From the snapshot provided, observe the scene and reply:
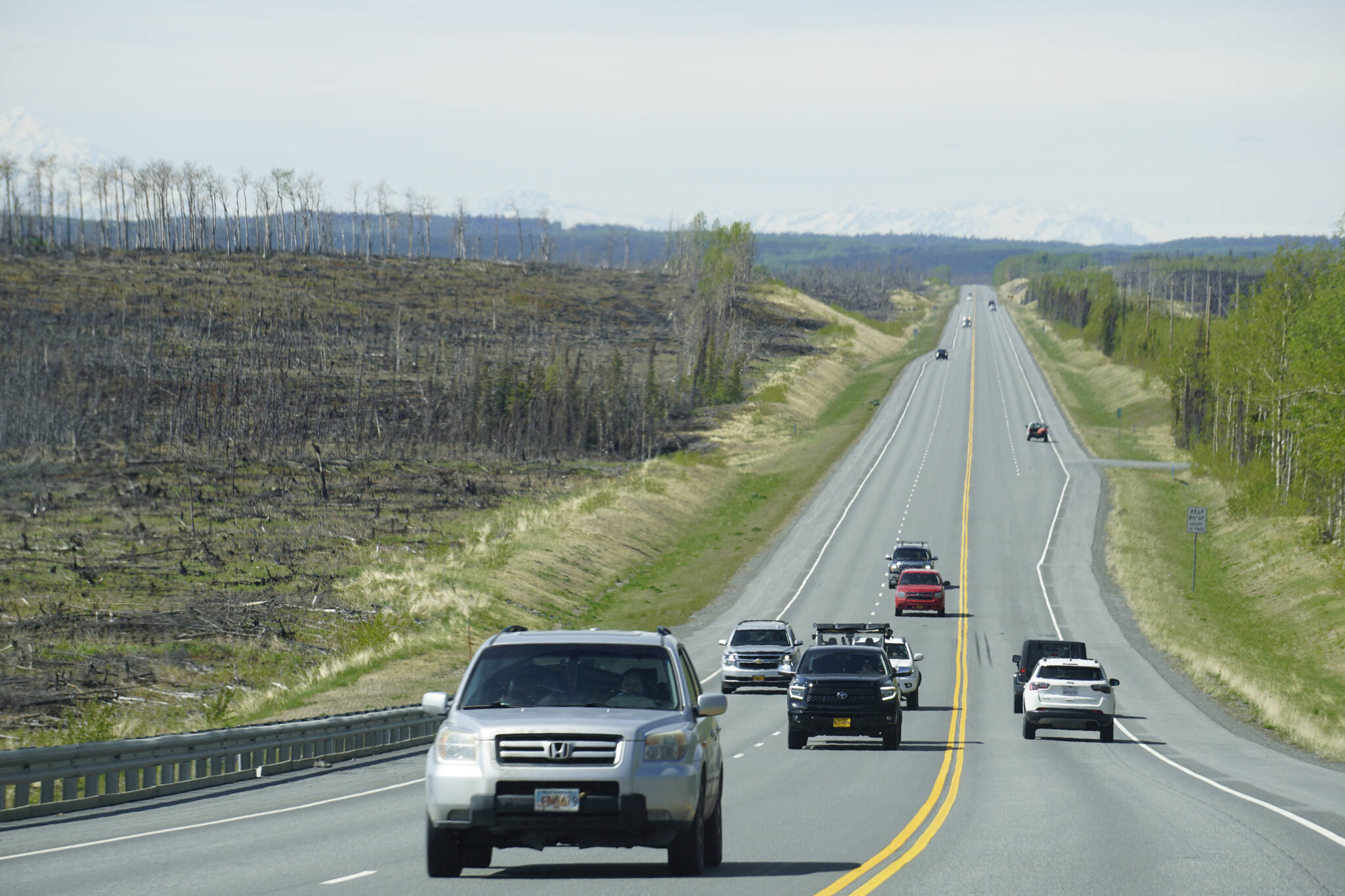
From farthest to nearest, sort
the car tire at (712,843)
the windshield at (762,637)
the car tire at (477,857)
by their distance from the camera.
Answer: the windshield at (762,637)
the car tire at (712,843)
the car tire at (477,857)

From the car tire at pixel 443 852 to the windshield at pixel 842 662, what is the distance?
15.3 meters

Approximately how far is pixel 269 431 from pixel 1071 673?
68.0 m

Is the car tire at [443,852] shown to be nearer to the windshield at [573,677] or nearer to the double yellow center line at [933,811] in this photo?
the windshield at [573,677]

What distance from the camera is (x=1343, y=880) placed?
11711 millimetres

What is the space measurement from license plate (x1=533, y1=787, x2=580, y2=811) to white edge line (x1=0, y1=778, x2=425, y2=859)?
5.04 meters

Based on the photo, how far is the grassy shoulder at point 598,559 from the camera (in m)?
35.1

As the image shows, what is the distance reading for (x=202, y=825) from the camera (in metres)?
14.9

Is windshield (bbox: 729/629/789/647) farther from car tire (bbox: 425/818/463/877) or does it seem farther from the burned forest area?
car tire (bbox: 425/818/463/877)

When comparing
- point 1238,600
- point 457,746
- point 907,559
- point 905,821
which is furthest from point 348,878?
point 1238,600

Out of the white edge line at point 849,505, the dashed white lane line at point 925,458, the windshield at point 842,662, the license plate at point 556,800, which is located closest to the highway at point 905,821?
the license plate at point 556,800

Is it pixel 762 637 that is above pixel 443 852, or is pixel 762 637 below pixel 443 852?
below

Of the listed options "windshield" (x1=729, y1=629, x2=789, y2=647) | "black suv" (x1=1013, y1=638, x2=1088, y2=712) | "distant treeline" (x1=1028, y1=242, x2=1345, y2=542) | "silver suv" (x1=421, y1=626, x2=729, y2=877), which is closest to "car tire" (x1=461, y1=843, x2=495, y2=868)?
"silver suv" (x1=421, y1=626, x2=729, y2=877)

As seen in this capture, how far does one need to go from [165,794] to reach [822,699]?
11.6 meters

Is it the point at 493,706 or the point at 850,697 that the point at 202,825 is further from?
the point at 850,697
